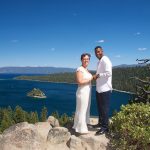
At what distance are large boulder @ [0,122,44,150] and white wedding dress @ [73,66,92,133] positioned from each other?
5.69 ft

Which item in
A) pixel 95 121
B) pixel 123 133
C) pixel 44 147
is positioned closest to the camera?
pixel 123 133

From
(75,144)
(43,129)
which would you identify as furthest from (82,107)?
(43,129)

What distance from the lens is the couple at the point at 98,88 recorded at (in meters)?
11.6

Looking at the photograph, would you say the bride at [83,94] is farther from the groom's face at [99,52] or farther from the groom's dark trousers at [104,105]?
the groom's dark trousers at [104,105]

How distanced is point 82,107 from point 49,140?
213 centimetres

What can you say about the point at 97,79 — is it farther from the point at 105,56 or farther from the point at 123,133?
the point at 123,133

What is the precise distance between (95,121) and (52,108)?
112 m

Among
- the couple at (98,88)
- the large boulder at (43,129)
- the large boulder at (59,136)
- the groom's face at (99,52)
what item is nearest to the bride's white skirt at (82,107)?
the couple at (98,88)

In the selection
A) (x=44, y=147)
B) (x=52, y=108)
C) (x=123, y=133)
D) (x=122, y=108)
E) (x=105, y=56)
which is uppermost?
(x=105, y=56)

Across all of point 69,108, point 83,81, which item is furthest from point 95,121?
point 69,108

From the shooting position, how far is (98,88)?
11898mm

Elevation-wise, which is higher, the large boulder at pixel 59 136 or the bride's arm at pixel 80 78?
the bride's arm at pixel 80 78

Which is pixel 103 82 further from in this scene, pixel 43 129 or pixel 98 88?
pixel 43 129

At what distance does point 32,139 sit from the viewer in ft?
38.9
